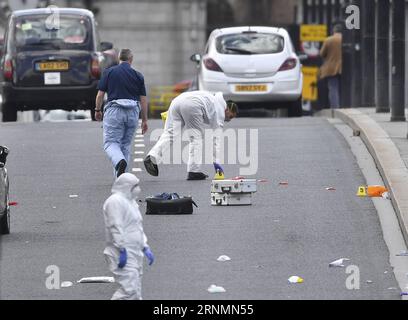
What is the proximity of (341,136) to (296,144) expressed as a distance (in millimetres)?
1420

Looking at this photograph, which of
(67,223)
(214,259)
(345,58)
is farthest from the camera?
(345,58)

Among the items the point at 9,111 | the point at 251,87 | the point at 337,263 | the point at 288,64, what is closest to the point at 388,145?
the point at 337,263

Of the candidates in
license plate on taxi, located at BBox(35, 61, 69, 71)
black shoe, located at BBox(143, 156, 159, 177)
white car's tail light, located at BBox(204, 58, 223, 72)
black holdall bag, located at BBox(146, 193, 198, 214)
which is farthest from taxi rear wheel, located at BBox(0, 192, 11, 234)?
white car's tail light, located at BBox(204, 58, 223, 72)

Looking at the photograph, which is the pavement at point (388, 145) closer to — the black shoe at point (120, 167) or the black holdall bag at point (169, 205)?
the black holdall bag at point (169, 205)

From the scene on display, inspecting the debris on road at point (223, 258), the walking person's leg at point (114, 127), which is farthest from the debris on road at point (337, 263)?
the walking person's leg at point (114, 127)

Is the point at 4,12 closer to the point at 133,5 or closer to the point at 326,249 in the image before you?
the point at 133,5

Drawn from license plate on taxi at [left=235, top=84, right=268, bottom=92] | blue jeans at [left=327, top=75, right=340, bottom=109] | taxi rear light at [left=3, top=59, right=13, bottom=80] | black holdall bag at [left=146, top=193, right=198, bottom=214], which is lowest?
blue jeans at [left=327, top=75, right=340, bottom=109]

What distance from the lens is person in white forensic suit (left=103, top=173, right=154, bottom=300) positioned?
37.9 feet

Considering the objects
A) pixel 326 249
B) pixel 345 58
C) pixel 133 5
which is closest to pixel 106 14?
pixel 133 5

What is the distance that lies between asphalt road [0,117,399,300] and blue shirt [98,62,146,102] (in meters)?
1.06

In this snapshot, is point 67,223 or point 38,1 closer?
point 67,223

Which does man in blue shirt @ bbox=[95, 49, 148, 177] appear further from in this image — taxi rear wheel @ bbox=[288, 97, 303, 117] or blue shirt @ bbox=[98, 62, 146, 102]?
taxi rear wheel @ bbox=[288, 97, 303, 117]

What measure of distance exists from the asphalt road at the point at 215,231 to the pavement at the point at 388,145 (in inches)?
11.6

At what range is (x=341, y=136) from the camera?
82.2 feet
